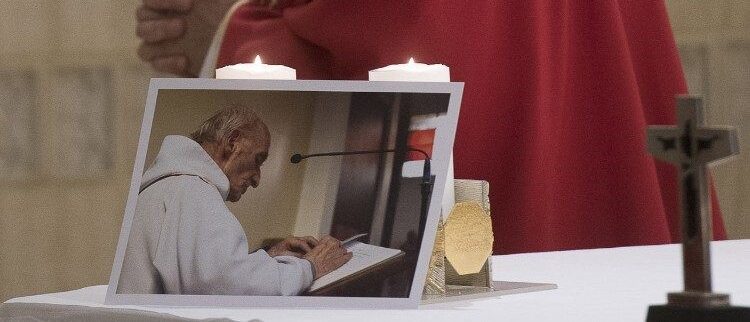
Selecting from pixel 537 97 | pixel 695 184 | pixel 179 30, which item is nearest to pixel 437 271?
pixel 695 184

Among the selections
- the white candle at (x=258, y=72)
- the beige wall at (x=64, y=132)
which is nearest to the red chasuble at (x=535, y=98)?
the white candle at (x=258, y=72)

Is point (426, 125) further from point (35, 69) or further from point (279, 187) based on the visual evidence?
point (35, 69)

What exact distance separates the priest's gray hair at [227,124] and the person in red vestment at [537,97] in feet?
2.53

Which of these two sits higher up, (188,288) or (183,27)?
(183,27)

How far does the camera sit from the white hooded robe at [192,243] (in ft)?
2.86

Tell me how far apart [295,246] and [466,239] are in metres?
0.13

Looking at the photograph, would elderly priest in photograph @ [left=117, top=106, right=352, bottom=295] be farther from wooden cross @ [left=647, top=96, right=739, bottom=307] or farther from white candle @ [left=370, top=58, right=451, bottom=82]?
wooden cross @ [left=647, top=96, right=739, bottom=307]

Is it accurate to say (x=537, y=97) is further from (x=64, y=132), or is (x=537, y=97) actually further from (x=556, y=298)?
(x=64, y=132)

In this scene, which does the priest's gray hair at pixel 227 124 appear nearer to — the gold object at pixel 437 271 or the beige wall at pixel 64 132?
the gold object at pixel 437 271

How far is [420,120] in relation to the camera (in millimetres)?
897

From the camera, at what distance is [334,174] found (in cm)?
89

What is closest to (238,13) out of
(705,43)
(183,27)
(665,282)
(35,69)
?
(183,27)

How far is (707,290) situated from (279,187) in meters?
0.30

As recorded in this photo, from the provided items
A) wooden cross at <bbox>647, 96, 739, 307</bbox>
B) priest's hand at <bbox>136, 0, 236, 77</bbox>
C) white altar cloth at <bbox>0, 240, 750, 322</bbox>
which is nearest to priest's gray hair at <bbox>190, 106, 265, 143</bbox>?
white altar cloth at <bbox>0, 240, 750, 322</bbox>
